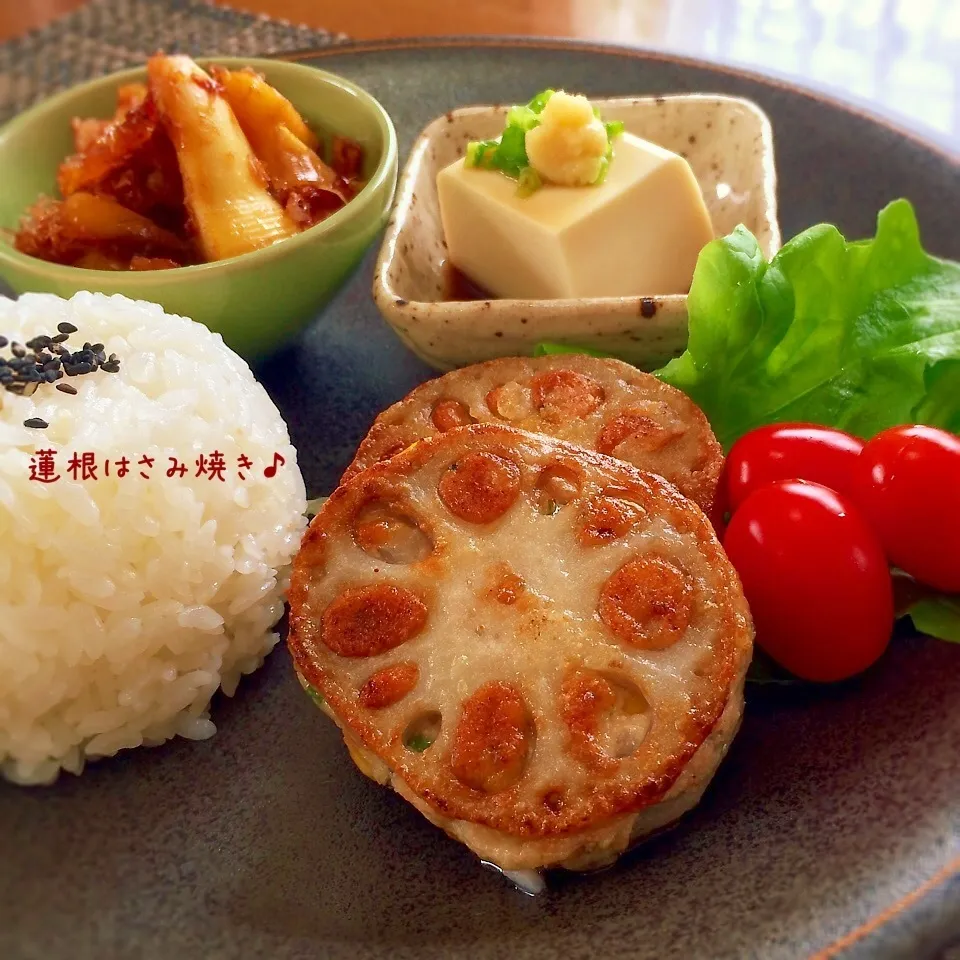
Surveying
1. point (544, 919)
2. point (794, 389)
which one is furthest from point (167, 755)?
point (794, 389)

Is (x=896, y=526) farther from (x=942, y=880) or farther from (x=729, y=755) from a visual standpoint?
(x=942, y=880)

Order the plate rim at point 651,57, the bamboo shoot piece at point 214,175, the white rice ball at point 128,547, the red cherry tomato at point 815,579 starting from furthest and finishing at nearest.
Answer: the plate rim at point 651,57, the bamboo shoot piece at point 214,175, the white rice ball at point 128,547, the red cherry tomato at point 815,579

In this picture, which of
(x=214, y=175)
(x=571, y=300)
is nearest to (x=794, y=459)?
(x=571, y=300)

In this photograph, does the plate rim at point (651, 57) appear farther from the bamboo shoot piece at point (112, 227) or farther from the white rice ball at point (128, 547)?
the white rice ball at point (128, 547)

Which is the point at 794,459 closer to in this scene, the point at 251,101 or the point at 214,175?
the point at 214,175

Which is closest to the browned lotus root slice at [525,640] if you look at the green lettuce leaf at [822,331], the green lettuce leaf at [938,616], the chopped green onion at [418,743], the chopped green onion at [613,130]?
the chopped green onion at [418,743]
